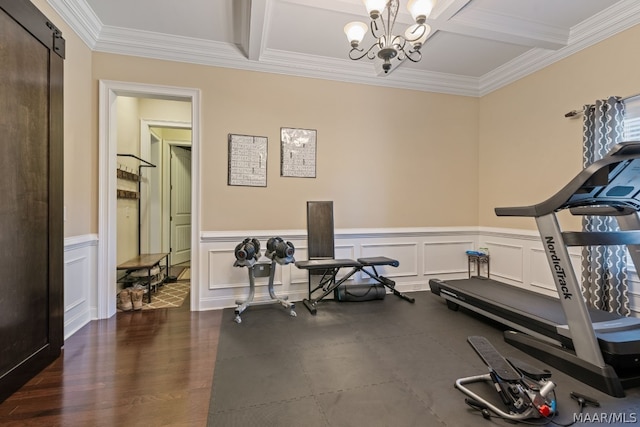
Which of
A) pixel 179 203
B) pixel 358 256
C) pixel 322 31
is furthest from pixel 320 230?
pixel 179 203

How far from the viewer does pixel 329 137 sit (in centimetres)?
401

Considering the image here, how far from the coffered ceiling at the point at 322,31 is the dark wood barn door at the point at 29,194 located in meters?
0.87

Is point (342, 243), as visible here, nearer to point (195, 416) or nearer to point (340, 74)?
point (340, 74)

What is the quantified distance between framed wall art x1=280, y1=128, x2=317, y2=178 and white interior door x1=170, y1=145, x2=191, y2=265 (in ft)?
10.9

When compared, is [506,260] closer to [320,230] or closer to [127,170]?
[320,230]

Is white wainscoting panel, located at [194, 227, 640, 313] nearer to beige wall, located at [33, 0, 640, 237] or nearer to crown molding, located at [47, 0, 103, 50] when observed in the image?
beige wall, located at [33, 0, 640, 237]

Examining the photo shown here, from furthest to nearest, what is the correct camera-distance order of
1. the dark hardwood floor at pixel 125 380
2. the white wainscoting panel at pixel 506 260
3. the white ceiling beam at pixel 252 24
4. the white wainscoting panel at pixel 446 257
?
the white wainscoting panel at pixel 446 257 → the white wainscoting panel at pixel 506 260 → the white ceiling beam at pixel 252 24 → the dark hardwood floor at pixel 125 380

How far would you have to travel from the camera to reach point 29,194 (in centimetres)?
212

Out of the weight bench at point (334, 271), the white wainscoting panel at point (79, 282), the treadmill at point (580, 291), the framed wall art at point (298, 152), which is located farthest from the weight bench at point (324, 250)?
the white wainscoting panel at point (79, 282)

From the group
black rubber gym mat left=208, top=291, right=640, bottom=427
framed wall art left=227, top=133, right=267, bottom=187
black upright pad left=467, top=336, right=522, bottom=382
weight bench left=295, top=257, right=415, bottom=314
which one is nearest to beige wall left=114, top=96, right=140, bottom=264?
framed wall art left=227, top=133, right=267, bottom=187

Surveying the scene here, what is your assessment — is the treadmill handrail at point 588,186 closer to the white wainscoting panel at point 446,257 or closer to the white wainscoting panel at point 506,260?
the white wainscoting panel at point 506,260

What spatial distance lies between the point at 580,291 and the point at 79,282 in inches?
168

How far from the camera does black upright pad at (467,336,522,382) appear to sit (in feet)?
5.73

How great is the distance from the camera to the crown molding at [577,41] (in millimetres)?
2780
